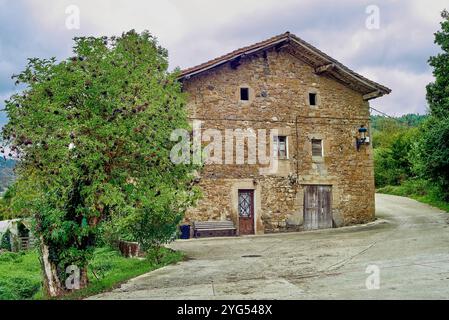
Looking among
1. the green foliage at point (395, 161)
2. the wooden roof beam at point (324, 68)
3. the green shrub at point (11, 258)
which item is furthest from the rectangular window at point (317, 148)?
the green shrub at point (11, 258)

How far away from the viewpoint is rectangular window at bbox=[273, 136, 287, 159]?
15.9 m

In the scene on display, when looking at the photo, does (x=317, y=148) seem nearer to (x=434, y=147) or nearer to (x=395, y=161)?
(x=434, y=147)

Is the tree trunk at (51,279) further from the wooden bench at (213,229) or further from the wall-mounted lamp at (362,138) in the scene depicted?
the wall-mounted lamp at (362,138)

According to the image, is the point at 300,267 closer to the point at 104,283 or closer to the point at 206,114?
the point at 104,283

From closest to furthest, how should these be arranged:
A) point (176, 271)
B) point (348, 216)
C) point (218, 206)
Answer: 1. point (176, 271)
2. point (218, 206)
3. point (348, 216)

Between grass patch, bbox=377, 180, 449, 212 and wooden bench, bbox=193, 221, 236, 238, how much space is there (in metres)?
10.7

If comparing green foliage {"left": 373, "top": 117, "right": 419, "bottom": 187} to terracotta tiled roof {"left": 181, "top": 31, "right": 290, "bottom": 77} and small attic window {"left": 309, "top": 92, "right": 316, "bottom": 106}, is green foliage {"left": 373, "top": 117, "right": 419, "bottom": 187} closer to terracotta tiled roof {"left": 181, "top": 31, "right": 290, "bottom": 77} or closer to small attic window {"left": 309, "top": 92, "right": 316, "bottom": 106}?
small attic window {"left": 309, "top": 92, "right": 316, "bottom": 106}

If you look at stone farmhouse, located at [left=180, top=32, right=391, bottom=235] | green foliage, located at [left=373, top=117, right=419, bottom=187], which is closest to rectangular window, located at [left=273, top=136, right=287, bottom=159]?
stone farmhouse, located at [left=180, top=32, right=391, bottom=235]

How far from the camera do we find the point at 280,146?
52.6ft

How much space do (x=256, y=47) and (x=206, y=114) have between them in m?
3.05

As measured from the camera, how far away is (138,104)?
7078 mm

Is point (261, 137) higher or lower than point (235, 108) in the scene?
lower

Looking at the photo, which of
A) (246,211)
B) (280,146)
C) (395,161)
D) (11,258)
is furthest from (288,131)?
(395,161)
